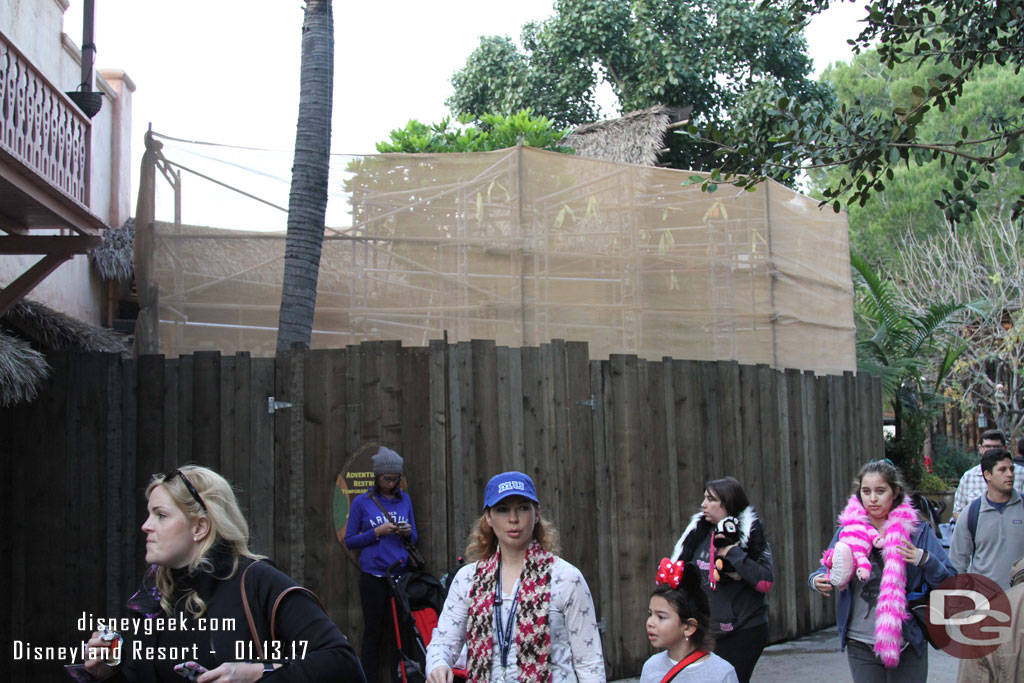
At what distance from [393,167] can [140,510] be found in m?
5.31

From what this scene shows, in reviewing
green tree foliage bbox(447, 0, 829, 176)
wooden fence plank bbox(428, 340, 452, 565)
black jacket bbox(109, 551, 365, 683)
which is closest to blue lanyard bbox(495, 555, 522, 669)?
black jacket bbox(109, 551, 365, 683)

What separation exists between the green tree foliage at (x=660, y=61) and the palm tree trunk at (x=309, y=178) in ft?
58.0

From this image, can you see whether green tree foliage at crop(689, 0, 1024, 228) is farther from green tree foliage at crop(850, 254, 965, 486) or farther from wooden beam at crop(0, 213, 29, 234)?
green tree foliage at crop(850, 254, 965, 486)

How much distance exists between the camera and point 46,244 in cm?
723

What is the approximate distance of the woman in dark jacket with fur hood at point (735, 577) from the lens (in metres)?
5.49

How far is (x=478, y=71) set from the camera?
96.6ft

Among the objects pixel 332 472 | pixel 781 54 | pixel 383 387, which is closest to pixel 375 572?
pixel 332 472

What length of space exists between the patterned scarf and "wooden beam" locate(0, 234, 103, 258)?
15.9 ft

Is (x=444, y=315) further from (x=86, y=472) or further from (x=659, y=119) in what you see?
(x=659, y=119)

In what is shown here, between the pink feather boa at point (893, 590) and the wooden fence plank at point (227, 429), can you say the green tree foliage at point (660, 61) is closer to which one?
the wooden fence plank at point (227, 429)

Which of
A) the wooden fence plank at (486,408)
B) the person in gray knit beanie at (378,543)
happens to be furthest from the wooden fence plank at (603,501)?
the person in gray knit beanie at (378,543)

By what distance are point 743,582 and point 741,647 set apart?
363mm

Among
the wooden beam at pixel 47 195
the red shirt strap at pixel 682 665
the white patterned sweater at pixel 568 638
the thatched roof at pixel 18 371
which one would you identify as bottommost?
the red shirt strap at pixel 682 665

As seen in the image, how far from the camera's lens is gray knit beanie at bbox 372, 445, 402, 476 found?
22.2 ft
